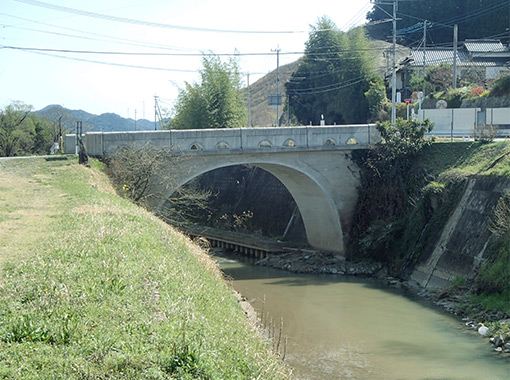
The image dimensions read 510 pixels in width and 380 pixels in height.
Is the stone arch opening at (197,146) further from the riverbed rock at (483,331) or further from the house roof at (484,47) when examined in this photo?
the house roof at (484,47)

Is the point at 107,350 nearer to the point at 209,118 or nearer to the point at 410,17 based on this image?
the point at 209,118

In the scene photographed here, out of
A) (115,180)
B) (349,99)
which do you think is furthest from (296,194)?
(349,99)

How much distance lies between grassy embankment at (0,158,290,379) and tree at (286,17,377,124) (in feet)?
136

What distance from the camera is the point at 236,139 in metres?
28.1

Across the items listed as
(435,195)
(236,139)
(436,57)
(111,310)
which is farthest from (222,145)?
(436,57)

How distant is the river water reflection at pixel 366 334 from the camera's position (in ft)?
55.6

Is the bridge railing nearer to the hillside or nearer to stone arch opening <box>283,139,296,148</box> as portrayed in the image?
stone arch opening <box>283,139,296,148</box>

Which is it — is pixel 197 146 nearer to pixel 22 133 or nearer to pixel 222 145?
pixel 222 145

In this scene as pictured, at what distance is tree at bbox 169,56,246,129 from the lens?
42469 mm

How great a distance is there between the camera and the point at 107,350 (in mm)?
7754

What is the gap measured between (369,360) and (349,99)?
39842 millimetres

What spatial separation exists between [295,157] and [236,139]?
3.86 m

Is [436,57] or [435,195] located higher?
[436,57]

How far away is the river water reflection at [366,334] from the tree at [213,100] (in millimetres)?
16407
